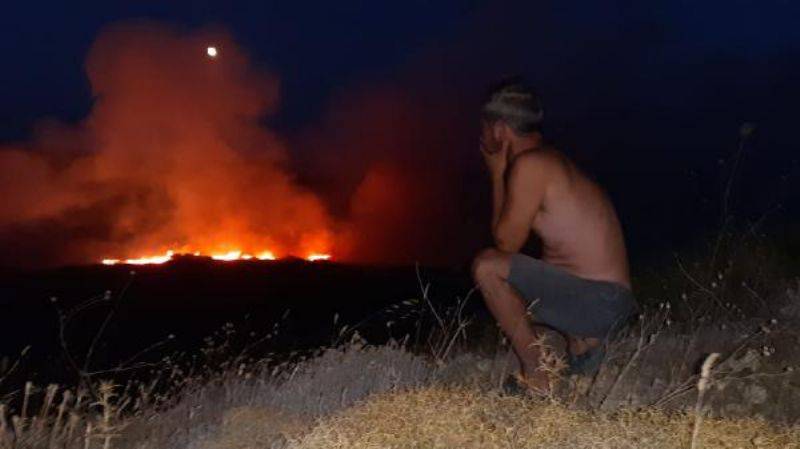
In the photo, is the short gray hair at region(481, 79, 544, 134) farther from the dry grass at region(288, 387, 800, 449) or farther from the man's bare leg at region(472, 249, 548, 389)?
the dry grass at region(288, 387, 800, 449)

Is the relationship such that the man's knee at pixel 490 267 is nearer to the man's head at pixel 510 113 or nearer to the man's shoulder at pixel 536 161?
the man's shoulder at pixel 536 161

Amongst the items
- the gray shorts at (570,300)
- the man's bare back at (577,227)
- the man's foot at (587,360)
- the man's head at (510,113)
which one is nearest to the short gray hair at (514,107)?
the man's head at (510,113)

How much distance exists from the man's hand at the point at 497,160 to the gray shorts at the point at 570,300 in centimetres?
58

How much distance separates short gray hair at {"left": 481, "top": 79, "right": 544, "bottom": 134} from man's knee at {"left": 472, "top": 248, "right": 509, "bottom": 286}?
727 millimetres

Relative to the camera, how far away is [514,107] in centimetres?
492

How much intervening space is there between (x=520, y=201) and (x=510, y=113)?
0.52 meters

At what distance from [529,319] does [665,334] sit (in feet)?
6.73

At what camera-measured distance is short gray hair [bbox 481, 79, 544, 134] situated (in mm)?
4930

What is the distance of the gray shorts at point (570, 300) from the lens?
15.5 ft

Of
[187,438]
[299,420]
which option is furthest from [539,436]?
[187,438]

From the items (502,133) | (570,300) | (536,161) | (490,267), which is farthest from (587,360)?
(502,133)

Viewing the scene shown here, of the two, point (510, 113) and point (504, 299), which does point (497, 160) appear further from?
point (504, 299)

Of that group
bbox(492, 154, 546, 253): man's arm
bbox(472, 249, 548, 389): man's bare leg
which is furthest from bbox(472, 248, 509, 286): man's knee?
bbox(492, 154, 546, 253): man's arm

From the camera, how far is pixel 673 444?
9.89 feet
